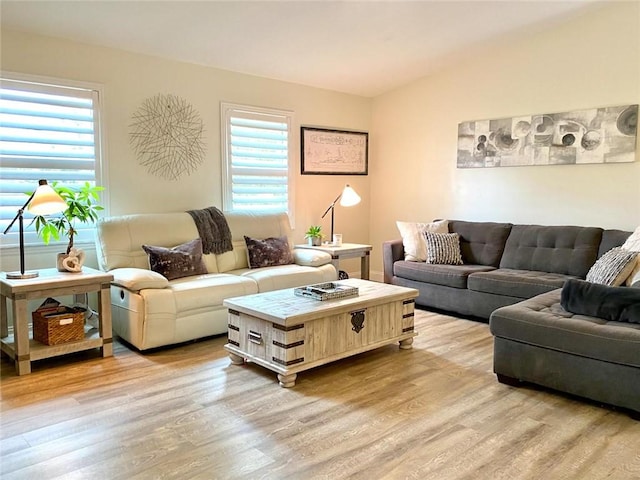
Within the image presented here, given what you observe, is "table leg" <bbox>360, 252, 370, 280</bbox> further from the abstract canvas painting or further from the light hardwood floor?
the light hardwood floor

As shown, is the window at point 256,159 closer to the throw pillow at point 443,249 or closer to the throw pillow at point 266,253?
the throw pillow at point 266,253

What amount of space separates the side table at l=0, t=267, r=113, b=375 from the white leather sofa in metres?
0.17

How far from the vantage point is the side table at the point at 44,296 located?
3.19 metres

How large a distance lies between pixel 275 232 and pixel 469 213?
7.14 ft

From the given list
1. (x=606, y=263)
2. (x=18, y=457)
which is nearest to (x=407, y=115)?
(x=606, y=263)

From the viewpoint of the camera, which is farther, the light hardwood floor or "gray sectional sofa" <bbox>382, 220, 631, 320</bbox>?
"gray sectional sofa" <bbox>382, 220, 631, 320</bbox>

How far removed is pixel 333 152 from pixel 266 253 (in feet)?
6.24

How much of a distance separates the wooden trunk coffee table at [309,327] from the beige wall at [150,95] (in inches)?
69.5

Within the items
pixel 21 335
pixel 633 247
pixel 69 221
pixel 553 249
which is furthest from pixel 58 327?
pixel 633 247

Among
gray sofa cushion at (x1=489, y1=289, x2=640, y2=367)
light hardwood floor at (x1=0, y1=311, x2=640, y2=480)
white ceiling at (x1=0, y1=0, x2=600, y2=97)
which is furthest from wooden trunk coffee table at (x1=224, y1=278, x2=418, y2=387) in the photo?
white ceiling at (x1=0, y1=0, x2=600, y2=97)

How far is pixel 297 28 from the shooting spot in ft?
14.0

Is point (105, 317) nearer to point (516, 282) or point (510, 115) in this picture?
point (516, 282)

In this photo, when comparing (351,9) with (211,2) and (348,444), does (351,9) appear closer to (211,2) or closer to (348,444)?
(211,2)

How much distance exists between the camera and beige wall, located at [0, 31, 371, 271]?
12.9ft
